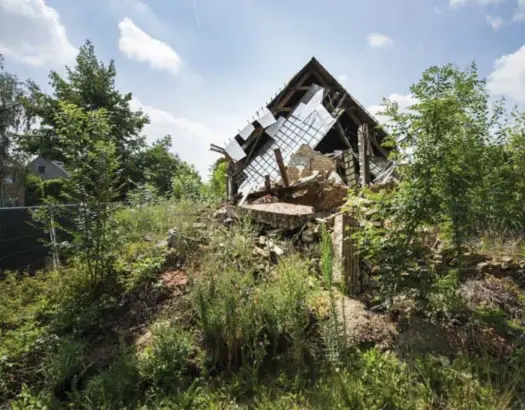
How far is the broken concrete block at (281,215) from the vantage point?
4.78 m

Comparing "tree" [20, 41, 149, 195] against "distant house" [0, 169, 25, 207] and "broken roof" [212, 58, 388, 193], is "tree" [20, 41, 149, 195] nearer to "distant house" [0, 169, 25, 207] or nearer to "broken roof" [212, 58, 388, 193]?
"distant house" [0, 169, 25, 207]

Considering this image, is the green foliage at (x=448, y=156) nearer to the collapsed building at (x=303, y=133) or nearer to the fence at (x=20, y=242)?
the fence at (x=20, y=242)

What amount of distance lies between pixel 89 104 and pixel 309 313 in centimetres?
2269

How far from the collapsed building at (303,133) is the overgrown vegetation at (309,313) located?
5685 mm

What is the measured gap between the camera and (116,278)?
4.13m

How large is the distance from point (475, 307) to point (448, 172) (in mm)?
1486

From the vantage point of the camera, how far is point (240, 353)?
9.70ft

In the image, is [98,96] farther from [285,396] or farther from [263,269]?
[285,396]

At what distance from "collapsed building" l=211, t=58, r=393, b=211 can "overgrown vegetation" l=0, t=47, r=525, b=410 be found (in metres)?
5.68

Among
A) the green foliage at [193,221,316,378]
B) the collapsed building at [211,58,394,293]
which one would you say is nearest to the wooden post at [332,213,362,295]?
the green foliage at [193,221,316,378]

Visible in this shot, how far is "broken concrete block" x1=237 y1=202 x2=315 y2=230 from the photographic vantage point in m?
4.78

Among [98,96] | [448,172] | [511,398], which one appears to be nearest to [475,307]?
[511,398]

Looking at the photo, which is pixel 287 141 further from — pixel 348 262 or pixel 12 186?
pixel 12 186

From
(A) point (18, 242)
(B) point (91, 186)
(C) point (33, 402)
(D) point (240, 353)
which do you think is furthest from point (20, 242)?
(D) point (240, 353)
